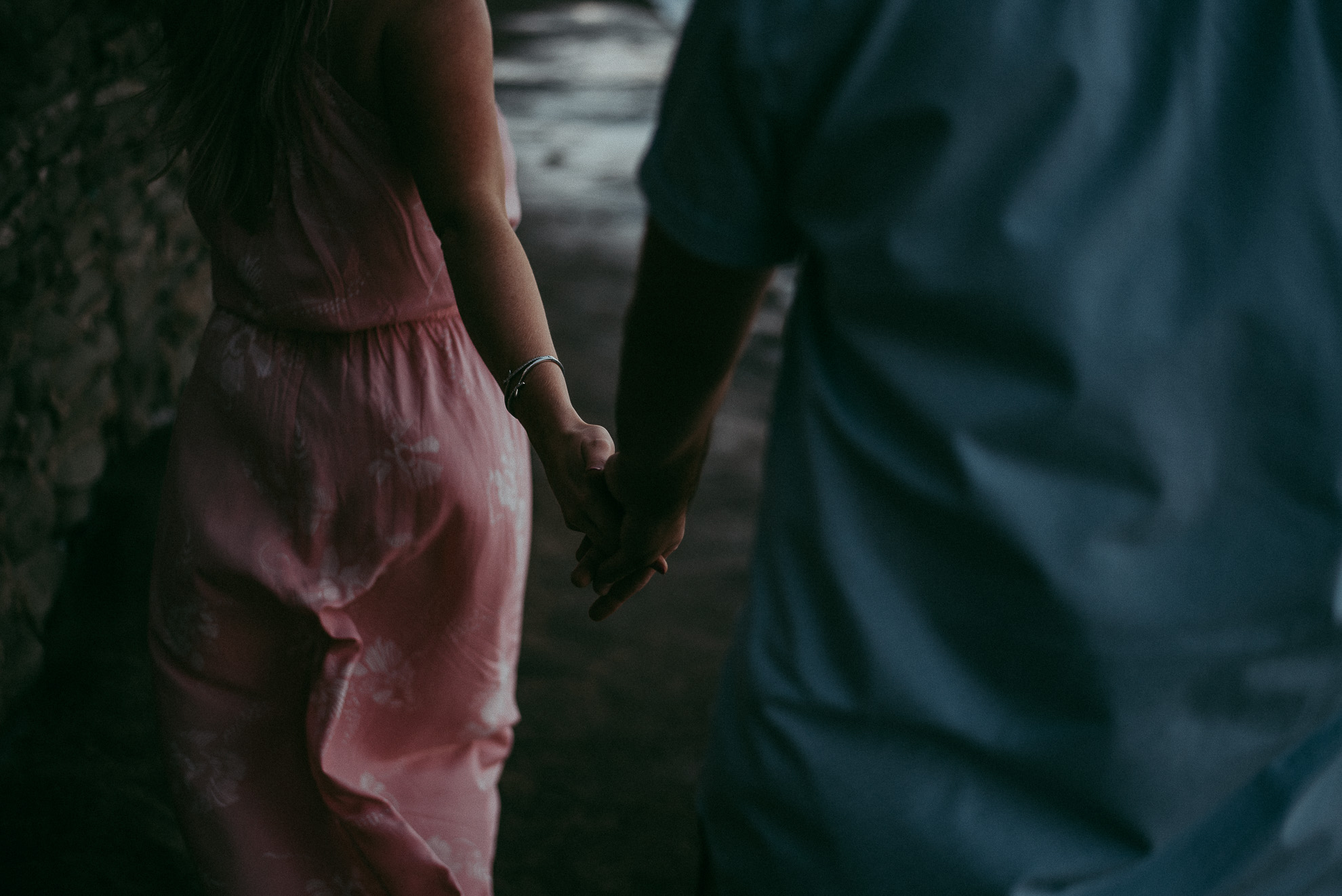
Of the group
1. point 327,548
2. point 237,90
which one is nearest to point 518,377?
point 327,548

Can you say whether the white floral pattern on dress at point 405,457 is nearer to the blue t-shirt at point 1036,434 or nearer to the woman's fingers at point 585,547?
the woman's fingers at point 585,547

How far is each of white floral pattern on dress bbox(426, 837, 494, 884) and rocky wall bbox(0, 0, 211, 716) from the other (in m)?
1.42

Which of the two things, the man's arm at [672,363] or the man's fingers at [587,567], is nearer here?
the man's arm at [672,363]

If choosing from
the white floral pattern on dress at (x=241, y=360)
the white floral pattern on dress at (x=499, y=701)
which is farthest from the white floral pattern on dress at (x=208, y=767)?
the white floral pattern on dress at (x=241, y=360)

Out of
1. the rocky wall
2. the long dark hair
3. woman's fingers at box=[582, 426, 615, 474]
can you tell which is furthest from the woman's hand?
the rocky wall

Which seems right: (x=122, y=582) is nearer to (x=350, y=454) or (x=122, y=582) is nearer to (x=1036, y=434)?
(x=350, y=454)

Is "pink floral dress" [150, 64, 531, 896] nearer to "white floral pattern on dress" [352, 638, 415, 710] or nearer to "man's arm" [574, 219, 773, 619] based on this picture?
"white floral pattern on dress" [352, 638, 415, 710]

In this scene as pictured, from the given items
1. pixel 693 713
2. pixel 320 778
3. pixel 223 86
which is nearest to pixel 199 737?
pixel 320 778

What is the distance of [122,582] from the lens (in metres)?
3.13

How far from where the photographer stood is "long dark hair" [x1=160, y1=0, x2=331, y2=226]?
134 cm

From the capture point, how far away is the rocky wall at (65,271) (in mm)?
2547

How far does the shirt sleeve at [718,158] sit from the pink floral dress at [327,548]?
2.28 ft

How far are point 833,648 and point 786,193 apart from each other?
0.33 metres

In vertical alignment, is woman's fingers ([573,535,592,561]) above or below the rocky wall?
above
